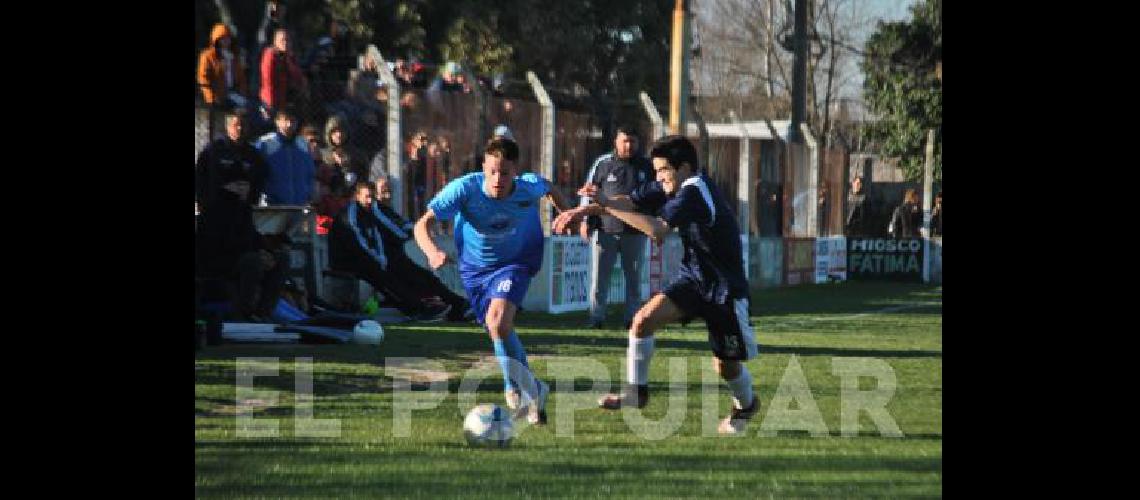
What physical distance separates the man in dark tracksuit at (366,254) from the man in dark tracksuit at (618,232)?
5.79 feet

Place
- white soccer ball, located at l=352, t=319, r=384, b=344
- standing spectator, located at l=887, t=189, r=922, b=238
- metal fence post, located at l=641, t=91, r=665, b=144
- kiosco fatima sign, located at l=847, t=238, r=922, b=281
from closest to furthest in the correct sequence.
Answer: white soccer ball, located at l=352, t=319, r=384, b=344 → metal fence post, located at l=641, t=91, r=665, b=144 → kiosco fatima sign, located at l=847, t=238, r=922, b=281 → standing spectator, located at l=887, t=189, r=922, b=238

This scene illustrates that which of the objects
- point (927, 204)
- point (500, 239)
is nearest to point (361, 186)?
point (500, 239)

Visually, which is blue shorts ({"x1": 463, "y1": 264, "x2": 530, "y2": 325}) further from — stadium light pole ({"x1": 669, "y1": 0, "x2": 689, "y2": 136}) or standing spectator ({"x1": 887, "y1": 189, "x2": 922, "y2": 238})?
standing spectator ({"x1": 887, "y1": 189, "x2": 922, "y2": 238})

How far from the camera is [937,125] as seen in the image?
3762 cm

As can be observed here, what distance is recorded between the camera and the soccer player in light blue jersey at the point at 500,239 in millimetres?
9852

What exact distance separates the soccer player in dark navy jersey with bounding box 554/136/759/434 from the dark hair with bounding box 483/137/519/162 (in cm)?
60

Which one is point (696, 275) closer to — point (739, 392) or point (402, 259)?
point (739, 392)

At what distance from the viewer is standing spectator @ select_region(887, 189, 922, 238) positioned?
108 feet

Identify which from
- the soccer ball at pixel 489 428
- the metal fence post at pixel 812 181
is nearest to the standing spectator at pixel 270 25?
the soccer ball at pixel 489 428

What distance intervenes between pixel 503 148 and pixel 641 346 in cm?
154

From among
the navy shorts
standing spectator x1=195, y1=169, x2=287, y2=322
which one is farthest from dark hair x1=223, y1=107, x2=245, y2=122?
the navy shorts
